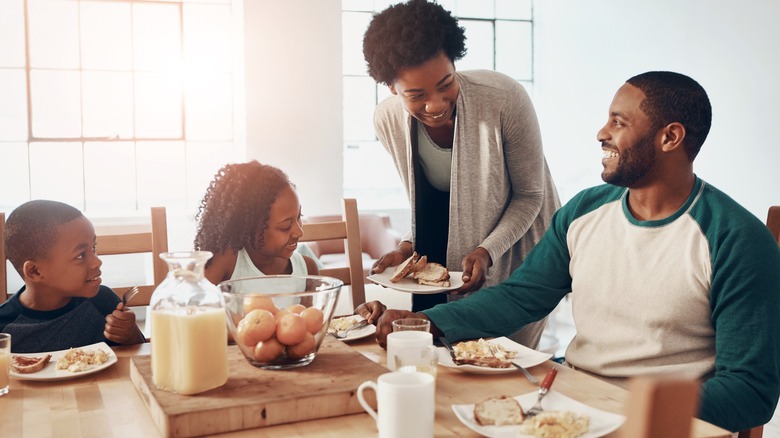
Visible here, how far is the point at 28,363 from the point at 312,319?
0.62m

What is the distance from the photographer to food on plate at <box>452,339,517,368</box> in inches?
55.9

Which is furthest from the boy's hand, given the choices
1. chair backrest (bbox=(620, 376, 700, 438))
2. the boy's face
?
chair backrest (bbox=(620, 376, 700, 438))

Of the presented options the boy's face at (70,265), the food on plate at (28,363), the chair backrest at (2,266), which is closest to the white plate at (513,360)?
the food on plate at (28,363)

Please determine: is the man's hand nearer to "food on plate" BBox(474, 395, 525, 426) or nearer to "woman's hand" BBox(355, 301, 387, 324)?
"woman's hand" BBox(355, 301, 387, 324)

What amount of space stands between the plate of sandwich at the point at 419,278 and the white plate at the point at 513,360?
1.22ft

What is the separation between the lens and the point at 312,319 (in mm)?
1323

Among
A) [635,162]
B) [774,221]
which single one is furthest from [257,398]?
[774,221]

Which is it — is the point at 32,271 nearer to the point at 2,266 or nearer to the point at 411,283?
the point at 2,266

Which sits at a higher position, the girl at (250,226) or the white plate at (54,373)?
the girl at (250,226)

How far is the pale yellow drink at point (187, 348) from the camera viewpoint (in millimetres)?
1179

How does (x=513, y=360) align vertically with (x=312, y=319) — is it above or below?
below

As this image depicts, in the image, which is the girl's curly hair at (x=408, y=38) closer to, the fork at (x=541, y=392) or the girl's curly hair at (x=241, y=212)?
the girl's curly hair at (x=241, y=212)

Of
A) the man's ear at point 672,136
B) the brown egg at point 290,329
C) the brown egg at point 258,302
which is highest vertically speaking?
the man's ear at point 672,136

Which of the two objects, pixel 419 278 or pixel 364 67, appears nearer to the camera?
pixel 419 278
